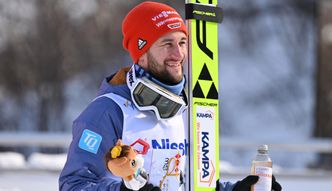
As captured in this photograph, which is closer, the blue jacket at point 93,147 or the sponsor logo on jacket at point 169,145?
the blue jacket at point 93,147

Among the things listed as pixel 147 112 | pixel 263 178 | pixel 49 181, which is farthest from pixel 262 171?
pixel 49 181

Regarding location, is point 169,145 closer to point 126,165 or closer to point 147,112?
point 147,112

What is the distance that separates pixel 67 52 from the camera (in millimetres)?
22531

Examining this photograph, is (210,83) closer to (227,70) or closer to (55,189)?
(55,189)

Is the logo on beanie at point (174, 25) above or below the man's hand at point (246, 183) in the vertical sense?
above

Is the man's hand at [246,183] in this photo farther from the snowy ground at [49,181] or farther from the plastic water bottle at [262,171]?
the snowy ground at [49,181]

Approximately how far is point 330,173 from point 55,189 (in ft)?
11.9

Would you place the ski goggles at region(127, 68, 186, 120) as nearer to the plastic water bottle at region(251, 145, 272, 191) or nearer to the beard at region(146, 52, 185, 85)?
the beard at region(146, 52, 185, 85)

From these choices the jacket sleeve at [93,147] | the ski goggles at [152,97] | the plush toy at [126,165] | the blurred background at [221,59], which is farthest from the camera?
the blurred background at [221,59]

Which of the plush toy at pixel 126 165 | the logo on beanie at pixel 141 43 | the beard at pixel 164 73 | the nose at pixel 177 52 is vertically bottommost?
the plush toy at pixel 126 165

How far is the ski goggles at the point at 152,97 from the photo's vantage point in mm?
5059

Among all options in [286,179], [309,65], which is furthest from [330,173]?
[309,65]

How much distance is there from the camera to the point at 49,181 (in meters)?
10.9

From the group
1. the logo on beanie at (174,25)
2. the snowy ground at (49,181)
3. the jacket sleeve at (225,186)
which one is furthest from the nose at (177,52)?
the snowy ground at (49,181)
